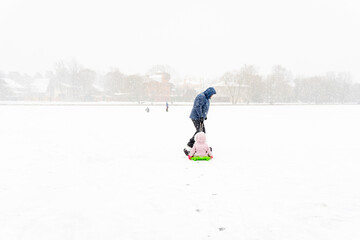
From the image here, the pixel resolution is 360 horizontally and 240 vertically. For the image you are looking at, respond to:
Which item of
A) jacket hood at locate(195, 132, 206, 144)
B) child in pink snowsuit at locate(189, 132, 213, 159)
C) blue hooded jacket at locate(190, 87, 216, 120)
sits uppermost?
blue hooded jacket at locate(190, 87, 216, 120)

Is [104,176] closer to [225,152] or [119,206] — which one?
[119,206]

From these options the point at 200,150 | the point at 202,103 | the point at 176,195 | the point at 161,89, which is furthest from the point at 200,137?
the point at 161,89

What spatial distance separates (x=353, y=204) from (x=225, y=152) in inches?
177

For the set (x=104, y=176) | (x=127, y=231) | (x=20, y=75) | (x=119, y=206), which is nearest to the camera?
(x=127, y=231)

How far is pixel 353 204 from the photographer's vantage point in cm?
423

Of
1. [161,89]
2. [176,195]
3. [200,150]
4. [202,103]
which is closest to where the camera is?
[176,195]

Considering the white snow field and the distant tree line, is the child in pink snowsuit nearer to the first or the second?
the white snow field

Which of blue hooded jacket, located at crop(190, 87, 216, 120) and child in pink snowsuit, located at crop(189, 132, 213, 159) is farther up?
blue hooded jacket, located at crop(190, 87, 216, 120)

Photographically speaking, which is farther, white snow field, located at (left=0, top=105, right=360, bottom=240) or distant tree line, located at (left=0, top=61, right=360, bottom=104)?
distant tree line, located at (left=0, top=61, right=360, bottom=104)

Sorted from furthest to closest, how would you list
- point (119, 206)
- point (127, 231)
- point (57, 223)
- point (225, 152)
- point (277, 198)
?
point (225, 152), point (277, 198), point (119, 206), point (57, 223), point (127, 231)

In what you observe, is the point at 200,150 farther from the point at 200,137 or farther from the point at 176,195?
the point at 176,195

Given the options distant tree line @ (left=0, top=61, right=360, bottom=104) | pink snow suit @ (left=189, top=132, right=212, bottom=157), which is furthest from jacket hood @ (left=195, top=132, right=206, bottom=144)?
distant tree line @ (left=0, top=61, right=360, bottom=104)

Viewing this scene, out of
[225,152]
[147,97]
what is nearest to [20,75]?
[147,97]

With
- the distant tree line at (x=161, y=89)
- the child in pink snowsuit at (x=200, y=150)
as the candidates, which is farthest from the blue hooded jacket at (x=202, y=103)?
the distant tree line at (x=161, y=89)
